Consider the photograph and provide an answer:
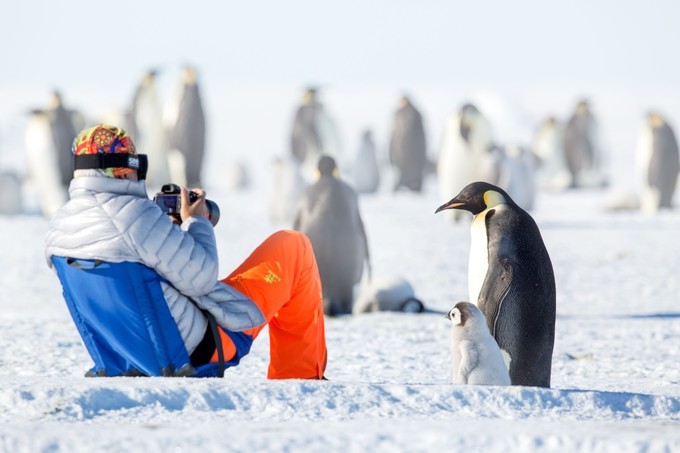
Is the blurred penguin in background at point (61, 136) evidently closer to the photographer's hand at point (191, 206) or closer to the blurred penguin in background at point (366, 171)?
the blurred penguin in background at point (366, 171)

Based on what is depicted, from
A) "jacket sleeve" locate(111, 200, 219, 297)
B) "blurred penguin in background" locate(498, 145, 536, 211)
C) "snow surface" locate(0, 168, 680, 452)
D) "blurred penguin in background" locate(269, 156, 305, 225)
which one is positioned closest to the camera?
"snow surface" locate(0, 168, 680, 452)

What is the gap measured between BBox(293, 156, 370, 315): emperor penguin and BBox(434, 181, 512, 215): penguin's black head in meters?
3.42

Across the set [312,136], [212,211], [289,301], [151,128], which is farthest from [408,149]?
[212,211]

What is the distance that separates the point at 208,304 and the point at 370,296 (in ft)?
14.9

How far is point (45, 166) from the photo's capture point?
16.5 metres

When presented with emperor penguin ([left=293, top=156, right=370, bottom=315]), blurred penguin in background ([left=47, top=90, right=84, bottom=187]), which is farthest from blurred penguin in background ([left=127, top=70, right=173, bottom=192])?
emperor penguin ([left=293, top=156, right=370, bottom=315])

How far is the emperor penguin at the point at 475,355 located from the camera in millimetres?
4082

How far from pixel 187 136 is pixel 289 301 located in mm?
16993

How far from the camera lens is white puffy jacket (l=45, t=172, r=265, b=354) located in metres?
3.64

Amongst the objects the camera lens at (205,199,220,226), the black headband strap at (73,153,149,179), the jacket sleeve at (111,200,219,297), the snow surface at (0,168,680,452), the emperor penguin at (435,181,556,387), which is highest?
the black headband strap at (73,153,149,179)

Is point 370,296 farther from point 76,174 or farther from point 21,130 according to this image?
point 21,130

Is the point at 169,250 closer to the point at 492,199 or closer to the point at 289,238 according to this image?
the point at 289,238

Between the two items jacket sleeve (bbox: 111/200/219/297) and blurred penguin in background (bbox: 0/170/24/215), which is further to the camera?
blurred penguin in background (bbox: 0/170/24/215)

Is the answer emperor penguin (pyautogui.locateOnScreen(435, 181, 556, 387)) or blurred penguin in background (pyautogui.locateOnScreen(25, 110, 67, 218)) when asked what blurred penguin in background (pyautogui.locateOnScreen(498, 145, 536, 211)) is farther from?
emperor penguin (pyautogui.locateOnScreen(435, 181, 556, 387))
